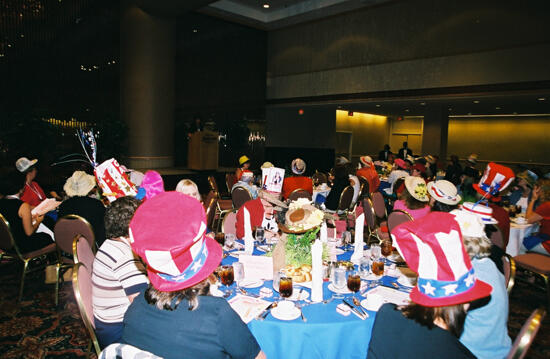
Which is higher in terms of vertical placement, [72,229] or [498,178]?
[498,178]

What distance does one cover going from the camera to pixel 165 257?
52.5 inches

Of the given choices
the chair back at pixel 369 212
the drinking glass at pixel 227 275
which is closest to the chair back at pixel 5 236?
the drinking glass at pixel 227 275

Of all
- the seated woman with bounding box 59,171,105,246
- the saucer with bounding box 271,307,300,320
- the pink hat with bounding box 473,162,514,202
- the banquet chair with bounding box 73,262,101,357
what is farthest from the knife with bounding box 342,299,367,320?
the seated woman with bounding box 59,171,105,246

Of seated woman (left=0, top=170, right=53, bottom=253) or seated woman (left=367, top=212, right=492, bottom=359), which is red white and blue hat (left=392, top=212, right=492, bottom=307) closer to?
seated woman (left=367, top=212, right=492, bottom=359)

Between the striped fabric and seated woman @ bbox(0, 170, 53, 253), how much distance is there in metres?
2.35

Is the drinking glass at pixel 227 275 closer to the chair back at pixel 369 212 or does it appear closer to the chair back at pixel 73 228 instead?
the chair back at pixel 73 228

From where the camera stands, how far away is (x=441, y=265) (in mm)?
1357

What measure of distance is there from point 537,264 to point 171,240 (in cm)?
424

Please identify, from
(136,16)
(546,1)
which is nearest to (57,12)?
(136,16)

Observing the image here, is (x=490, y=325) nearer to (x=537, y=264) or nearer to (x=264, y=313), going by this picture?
(x=264, y=313)

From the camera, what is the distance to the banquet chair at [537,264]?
3770mm

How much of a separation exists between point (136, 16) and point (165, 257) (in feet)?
38.7

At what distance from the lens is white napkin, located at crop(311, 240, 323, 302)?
2.07 meters

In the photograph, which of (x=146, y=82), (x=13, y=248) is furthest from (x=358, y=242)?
(x=146, y=82)
